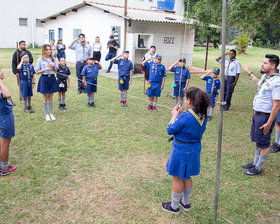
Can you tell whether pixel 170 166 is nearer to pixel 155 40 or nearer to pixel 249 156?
pixel 249 156

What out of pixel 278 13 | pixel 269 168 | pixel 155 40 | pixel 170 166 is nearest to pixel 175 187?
pixel 170 166

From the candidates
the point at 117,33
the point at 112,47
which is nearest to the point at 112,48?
the point at 112,47

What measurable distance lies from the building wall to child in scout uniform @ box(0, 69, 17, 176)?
1031cm

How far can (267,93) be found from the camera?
396 centimetres

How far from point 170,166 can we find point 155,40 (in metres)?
12.2

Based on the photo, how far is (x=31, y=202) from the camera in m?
3.47

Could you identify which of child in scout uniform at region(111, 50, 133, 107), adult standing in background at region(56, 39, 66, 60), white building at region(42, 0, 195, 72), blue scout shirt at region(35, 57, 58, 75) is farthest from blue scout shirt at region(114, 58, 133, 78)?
adult standing in background at region(56, 39, 66, 60)

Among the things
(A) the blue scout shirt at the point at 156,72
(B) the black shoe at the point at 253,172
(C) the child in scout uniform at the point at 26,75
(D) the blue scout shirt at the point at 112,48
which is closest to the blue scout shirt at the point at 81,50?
(C) the child in scout uniform at the point at 26,75

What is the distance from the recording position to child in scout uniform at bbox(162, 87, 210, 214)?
288 cm

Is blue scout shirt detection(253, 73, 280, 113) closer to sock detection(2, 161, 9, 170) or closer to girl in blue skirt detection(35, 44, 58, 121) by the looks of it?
sock detection(2, 161, 9, 170)

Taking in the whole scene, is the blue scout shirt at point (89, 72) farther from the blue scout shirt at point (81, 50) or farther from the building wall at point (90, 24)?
the building wall at point (90, 24)

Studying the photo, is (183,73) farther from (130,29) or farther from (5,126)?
(130,29)

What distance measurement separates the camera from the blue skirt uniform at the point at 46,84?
6273mm

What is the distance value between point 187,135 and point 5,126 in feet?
8.83
